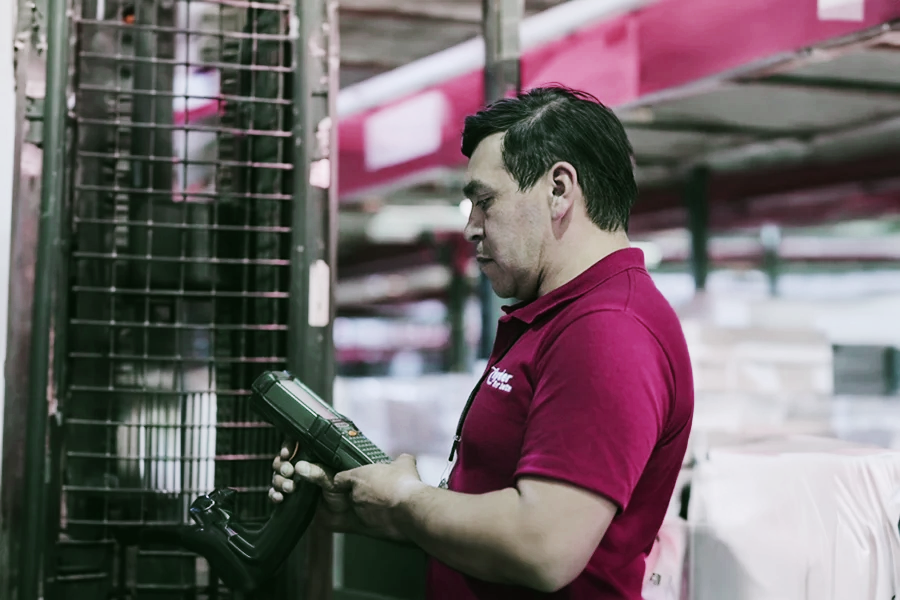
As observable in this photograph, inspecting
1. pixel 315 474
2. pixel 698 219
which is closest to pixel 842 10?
pixel 315 474

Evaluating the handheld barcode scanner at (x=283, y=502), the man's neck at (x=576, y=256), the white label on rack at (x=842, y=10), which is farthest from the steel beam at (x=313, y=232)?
the white label on rack at (x=842, y=10)

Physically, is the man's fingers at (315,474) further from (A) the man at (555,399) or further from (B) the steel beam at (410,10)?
(B) the steel beam at (410,10)

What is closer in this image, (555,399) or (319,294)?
(555,399)

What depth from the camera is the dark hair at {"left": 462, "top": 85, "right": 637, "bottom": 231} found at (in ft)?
4.12

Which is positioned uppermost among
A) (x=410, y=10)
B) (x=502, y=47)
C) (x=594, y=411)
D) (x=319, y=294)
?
(x=410, y=10)

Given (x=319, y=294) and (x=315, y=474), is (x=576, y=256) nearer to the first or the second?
(x=315, y=474)

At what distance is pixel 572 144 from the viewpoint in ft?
4.11

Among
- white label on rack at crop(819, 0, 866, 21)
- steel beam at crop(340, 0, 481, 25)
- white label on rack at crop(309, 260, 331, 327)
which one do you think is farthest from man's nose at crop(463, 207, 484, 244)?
steel beam at crop(340, 0, 481, 25)

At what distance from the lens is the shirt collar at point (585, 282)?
1.23 metres

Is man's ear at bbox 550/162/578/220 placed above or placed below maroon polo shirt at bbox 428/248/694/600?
above

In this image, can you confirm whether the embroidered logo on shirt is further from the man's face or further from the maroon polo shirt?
the man's face

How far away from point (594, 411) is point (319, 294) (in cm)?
102

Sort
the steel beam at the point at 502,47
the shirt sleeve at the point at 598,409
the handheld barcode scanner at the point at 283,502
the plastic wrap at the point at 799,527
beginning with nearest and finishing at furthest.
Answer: the shirt sleeve at the point at 598,409 → the handheld barcode scanner at the point at 283,502 → the plastic wrap at the point at 799,527 → the steel beam at the point at 502,47

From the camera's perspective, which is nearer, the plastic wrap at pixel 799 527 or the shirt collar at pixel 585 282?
the shirt collar at pixel 585 282
